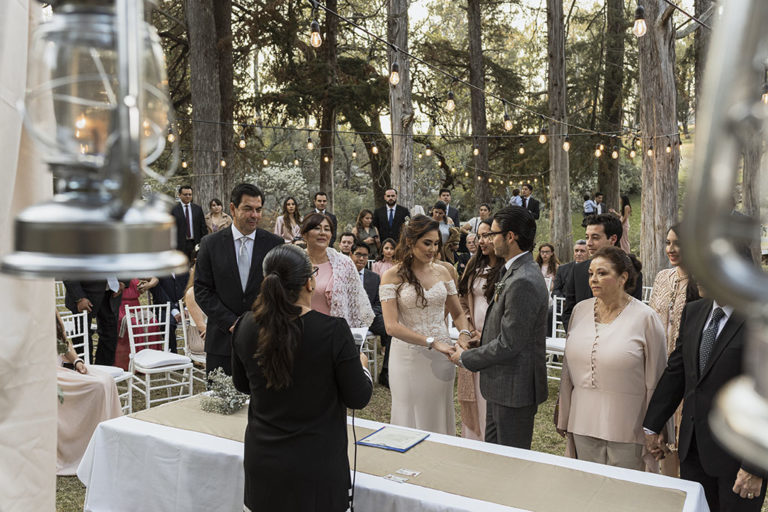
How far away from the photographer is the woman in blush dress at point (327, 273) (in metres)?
4.96

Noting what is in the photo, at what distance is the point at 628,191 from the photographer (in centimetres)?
2845

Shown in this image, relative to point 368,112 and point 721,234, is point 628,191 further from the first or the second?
point 721,234

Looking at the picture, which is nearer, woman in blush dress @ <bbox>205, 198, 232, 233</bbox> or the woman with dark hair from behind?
the woman with dark hair from behind

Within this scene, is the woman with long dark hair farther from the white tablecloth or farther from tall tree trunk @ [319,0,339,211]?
the white tablecloth

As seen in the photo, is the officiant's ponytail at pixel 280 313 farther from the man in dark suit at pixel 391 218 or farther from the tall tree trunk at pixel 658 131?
the tall tree trunk at pixel 658 131

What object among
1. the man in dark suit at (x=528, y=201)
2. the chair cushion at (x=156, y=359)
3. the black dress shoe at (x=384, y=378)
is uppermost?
the man in dark suit at (x=528, y=201)

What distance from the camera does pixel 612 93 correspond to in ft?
67.7

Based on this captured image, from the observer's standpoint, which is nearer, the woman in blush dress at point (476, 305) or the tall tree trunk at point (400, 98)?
the woman in blush dress at point (476, 305)

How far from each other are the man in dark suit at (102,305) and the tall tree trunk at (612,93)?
16.0m

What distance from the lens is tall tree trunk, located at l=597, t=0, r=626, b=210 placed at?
65.0 ft

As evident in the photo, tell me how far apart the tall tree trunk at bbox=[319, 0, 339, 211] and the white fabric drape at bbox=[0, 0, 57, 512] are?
15.3 metres

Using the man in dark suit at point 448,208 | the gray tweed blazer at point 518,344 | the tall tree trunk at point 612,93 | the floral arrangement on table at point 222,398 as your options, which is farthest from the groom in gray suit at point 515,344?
the tall tree trunk at point 612,93

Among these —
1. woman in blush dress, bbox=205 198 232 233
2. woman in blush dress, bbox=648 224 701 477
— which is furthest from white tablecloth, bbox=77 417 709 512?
woman in blush dress, bbox=205 198 232 233

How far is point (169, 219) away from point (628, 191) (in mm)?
30172
